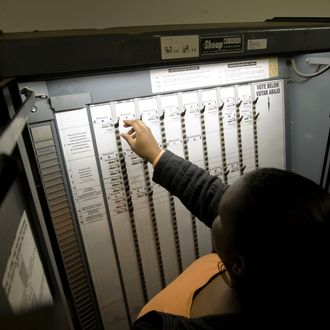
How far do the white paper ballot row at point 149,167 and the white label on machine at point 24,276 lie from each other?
19cm

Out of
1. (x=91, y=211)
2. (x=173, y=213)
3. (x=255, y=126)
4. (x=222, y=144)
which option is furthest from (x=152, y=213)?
(x=255, y=126)

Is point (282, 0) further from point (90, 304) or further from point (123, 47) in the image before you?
point (90, 304)

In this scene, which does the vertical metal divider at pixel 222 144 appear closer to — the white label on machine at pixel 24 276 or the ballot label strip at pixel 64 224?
the ballot label strip at pixel 64 224

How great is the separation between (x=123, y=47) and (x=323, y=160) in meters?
0.72

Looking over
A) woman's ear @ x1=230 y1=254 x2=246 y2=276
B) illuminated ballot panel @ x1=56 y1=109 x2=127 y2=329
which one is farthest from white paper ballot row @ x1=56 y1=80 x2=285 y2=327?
woman's ear @ x1=230 y1=254 x2=246 y2=276

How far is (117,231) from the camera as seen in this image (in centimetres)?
86

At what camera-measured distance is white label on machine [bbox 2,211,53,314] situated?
0.47m

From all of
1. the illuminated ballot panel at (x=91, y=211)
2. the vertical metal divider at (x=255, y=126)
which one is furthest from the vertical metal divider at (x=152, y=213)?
the vertical metal divider at (x=255, y=126)

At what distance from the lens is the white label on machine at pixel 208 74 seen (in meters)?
0.79

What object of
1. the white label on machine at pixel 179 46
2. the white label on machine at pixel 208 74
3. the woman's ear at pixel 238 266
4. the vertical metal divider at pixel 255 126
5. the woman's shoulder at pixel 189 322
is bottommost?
the woman's shoulder at pixel 189 322

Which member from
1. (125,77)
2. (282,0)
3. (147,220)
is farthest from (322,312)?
(282,0)

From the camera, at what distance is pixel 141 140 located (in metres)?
0.77

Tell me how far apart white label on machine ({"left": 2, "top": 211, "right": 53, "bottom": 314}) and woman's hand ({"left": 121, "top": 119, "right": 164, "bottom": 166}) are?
0.96 feet

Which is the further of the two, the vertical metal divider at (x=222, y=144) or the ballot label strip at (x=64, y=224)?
the vertical metal divider at (x=222, y=144)
